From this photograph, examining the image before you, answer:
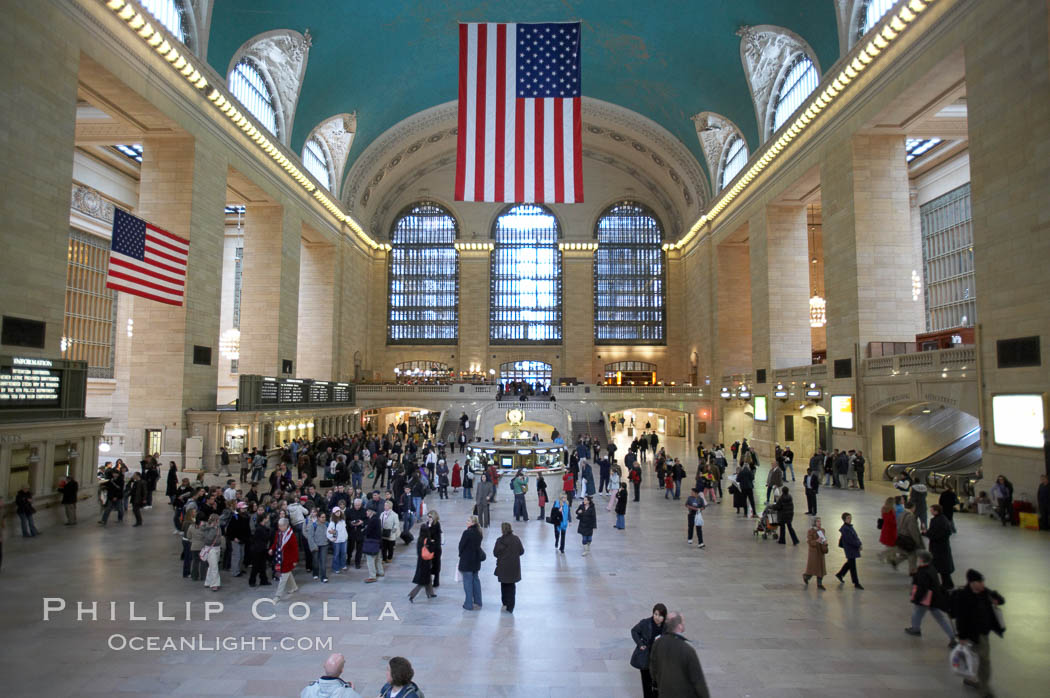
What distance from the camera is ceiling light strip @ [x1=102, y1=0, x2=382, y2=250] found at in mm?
16188

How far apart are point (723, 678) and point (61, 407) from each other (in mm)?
13953

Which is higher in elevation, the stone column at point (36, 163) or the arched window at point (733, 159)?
the arched window at point (733, 159)

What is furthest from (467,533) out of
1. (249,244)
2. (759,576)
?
(249,244)

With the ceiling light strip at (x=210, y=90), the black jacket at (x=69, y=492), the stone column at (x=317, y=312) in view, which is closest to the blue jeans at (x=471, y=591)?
the black jacket at (x=69, y=492)

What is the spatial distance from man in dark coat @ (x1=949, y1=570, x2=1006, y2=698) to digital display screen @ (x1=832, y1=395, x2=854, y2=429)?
1603 centimetres

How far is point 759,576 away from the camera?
888 cm

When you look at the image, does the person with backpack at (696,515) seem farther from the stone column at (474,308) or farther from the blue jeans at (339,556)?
the stone column at (474,308)

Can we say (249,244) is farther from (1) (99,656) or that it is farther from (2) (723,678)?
(2) (723,678)

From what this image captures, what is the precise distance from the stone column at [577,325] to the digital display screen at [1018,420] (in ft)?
100

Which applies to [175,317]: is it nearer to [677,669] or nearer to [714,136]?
[677,669]

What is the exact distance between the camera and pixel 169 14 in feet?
60.5

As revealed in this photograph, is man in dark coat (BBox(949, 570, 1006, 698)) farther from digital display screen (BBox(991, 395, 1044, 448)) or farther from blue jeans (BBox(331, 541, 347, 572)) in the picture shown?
digital display screen (BBox(991, 395, 1044, 448))

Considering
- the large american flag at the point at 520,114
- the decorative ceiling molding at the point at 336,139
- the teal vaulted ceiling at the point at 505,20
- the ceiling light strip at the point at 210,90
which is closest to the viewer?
the large american flag at the point at 520,114

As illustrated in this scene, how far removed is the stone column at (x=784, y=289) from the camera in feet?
87.5
